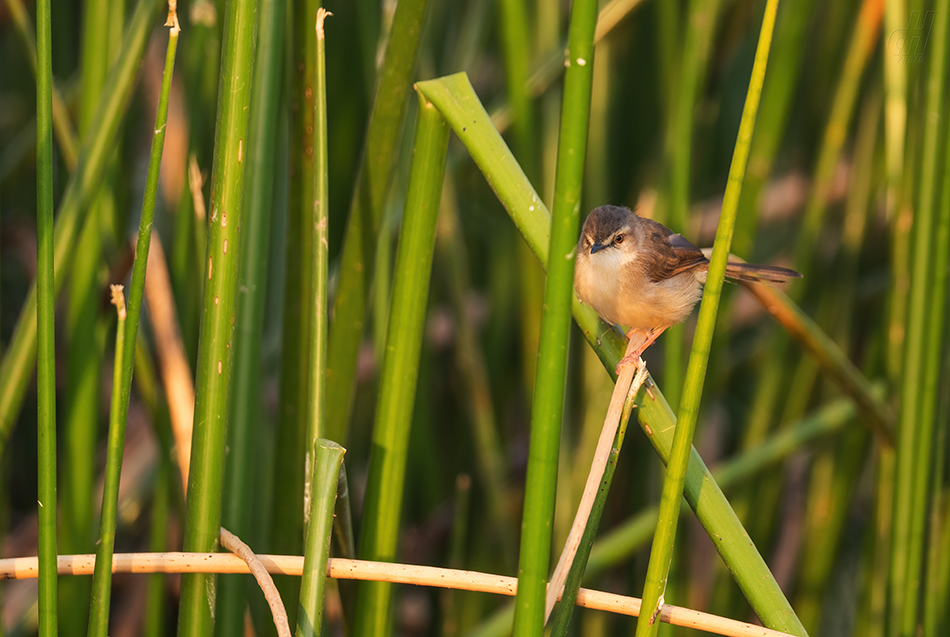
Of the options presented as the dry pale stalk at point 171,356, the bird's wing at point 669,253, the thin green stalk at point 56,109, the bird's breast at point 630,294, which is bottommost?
the dry pale stalk at point 171,356

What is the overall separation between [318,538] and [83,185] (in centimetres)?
74

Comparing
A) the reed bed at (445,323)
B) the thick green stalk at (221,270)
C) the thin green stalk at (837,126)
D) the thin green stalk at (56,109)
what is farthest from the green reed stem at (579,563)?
the thin green stalk at (837,126)

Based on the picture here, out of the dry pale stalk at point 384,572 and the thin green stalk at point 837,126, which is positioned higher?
the thin green stalk at point 837,126

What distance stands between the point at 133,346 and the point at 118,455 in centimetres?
12

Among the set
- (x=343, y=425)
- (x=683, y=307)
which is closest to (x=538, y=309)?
(x=683, y=307)

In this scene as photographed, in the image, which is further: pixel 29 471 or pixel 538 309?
pixel 29 471

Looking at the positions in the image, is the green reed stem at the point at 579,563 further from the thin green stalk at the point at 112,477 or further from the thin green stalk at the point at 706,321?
the thin green stalk at the point at 112,477

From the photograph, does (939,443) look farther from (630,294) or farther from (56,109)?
(56,109)

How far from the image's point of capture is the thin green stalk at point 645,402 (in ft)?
2.81

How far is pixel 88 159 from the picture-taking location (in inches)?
48.9

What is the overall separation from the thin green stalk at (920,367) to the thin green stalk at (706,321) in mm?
693

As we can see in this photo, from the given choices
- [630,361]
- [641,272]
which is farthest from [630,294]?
[630,361]

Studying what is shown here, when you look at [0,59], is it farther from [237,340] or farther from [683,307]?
[683,307]

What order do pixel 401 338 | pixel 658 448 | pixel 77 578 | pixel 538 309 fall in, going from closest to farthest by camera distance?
1. pixel 658 448
2. pixel 401 338
3. pixel 77 578
4. pixel 538 309
